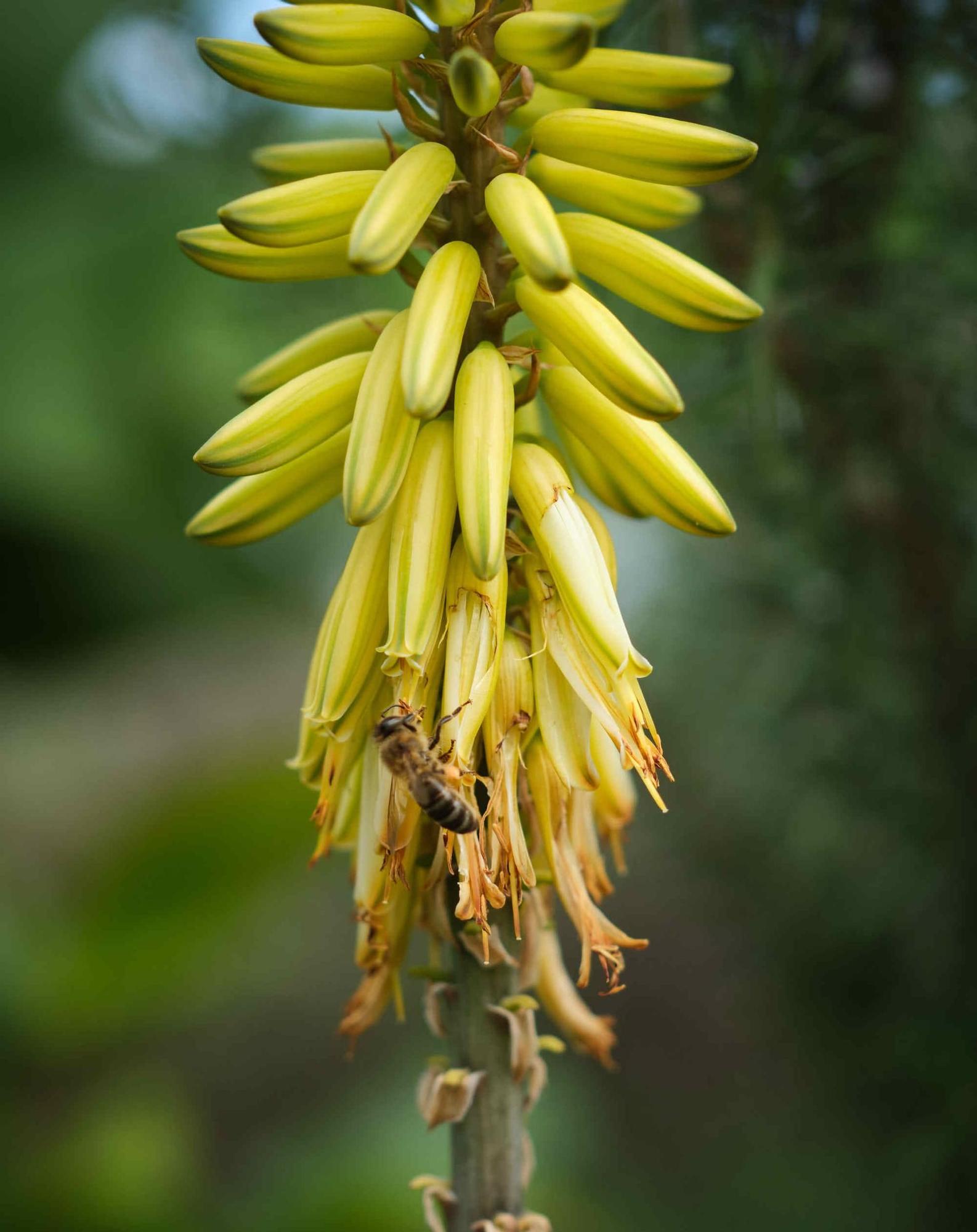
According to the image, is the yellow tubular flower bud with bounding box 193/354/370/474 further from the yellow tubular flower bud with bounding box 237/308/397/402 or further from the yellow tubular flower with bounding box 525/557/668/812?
the yellow tubular flower with bounding box 525/557/668/812

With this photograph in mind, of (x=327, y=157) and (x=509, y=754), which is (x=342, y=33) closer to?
(x=327, y=157)

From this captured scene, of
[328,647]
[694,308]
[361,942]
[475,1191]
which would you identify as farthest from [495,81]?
[475,1191]

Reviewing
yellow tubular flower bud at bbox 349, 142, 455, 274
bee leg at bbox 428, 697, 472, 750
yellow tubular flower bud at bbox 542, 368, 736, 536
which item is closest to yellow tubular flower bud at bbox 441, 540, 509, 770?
bee leg at bbox 428, 697, 472, 750

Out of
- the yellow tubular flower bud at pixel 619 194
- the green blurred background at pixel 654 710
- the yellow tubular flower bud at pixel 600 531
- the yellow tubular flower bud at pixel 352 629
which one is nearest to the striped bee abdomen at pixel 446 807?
the yellow tubular flower bud at pixel 352 629

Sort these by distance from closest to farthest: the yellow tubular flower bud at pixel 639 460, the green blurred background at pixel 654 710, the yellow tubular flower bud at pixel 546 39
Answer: the yellow tubular flower bud at pixel 546 39, the yellow tubular flower bud at pixel 639 460, the green blurred background at pixel 654 710

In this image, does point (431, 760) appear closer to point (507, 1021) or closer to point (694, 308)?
point (507, 1021)

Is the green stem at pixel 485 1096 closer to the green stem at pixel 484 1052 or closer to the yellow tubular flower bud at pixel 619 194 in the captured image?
the green stem at pixel 484 1052

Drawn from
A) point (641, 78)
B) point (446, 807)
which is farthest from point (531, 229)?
point (446, 807)
